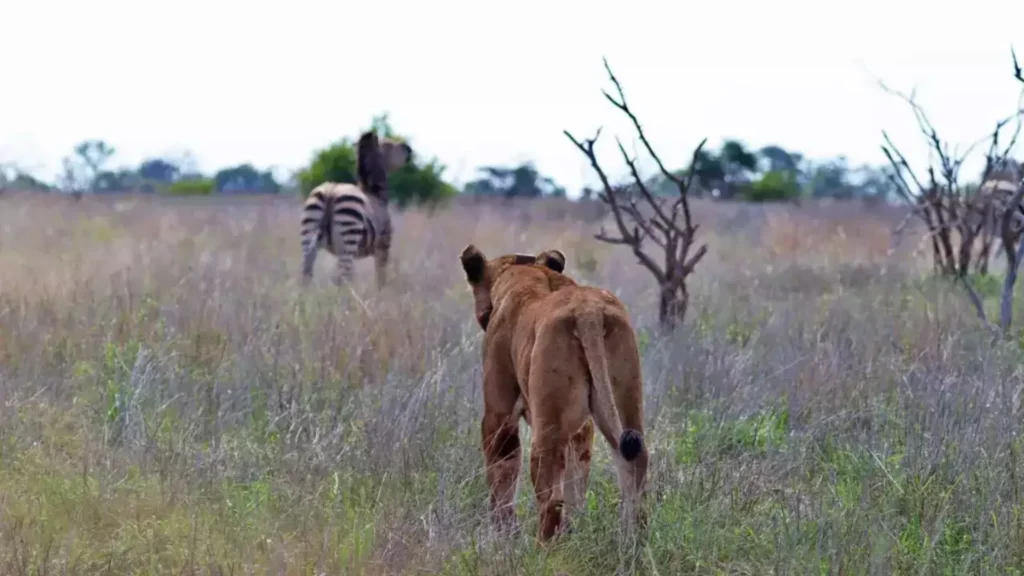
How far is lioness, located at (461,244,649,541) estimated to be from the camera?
4.09m

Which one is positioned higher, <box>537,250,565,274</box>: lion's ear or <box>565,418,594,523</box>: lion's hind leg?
<box>537,250,565,274</box>: lion's ear

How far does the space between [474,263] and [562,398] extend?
109cm

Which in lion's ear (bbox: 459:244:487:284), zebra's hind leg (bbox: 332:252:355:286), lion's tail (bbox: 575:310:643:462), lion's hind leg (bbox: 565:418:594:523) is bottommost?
zebra's hind leg (bbox: 332:252:355:286)

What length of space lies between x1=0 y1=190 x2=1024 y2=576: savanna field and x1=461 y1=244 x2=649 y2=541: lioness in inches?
7.0

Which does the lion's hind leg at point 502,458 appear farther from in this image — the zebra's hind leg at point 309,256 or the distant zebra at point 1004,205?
the zebra's hind leg at point 309,256

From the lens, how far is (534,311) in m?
4.38

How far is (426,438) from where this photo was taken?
5.48 m

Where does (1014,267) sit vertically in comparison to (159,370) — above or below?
above

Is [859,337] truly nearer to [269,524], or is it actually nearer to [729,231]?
[269,524]

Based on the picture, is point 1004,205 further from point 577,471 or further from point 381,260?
point 577,471

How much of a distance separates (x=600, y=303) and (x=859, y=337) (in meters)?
4.14

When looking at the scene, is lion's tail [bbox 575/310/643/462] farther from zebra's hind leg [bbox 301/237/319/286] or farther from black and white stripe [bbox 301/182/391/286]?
black and white stripe [bbox 301/182/391/286]

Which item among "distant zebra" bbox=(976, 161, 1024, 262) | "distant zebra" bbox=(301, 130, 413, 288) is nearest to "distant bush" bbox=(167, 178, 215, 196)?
"distant zebra" bbox=(301, 130, 413, 288)

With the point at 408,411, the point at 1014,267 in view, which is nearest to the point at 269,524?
the point at 408,411
